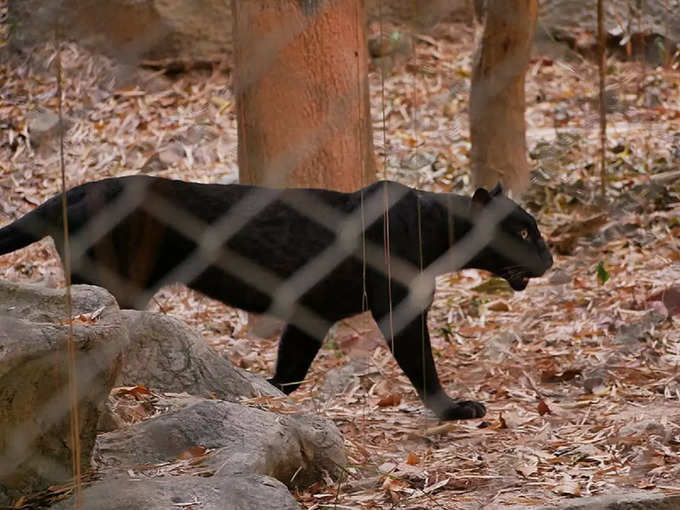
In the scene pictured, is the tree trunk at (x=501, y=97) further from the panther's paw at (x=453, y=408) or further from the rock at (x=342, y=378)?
the panther's paw at (x=453, y=408)

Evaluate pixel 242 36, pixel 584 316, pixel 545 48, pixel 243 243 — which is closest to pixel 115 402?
pixel 243 243

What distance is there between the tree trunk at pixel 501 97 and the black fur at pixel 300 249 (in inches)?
42.9

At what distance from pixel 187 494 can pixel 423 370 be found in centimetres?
137

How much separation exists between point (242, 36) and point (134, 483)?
6.09 feet

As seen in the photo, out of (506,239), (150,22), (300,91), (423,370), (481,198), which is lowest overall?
(423,370)

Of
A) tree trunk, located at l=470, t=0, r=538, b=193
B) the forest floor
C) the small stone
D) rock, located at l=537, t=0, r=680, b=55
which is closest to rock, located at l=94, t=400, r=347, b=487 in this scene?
the forest floor

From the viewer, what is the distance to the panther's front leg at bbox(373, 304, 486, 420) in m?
2.87

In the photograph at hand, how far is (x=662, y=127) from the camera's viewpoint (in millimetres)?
4902

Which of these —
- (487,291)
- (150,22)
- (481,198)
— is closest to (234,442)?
(150,22)

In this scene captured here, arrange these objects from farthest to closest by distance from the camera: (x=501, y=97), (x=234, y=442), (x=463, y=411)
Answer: (x=501, y=97) → (x=463, y=411) → (x=234, y=442)

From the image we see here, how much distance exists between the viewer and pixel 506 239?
3363mm

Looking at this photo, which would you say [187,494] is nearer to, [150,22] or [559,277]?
[150,22]

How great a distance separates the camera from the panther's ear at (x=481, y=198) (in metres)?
3.26

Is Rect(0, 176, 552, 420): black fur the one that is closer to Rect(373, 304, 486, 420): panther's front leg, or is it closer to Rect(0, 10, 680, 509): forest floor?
Rect(373, 304, 486, 420): panther's front leg
